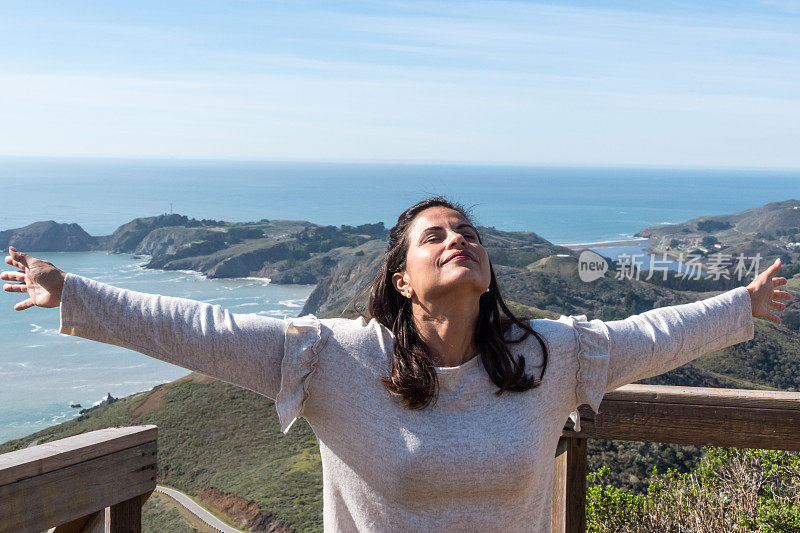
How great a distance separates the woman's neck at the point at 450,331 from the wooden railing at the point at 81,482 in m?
0.65

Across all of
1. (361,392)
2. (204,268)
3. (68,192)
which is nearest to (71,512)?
(361,392)

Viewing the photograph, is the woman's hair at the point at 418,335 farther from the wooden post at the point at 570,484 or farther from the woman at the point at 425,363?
the wooden post at the point at 570,484

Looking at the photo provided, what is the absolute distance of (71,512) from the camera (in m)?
1.39

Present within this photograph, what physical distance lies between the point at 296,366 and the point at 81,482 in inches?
18.8

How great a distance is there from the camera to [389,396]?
1495 millimetres

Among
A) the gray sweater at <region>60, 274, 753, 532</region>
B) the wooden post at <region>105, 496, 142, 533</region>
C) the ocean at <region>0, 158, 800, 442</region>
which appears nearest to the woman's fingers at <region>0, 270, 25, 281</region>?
the gray sweater at <region>60, 274, 753, 532</region>

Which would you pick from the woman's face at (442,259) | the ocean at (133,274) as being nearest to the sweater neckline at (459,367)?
the woman's face at (442,259)

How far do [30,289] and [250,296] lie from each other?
1418 inches

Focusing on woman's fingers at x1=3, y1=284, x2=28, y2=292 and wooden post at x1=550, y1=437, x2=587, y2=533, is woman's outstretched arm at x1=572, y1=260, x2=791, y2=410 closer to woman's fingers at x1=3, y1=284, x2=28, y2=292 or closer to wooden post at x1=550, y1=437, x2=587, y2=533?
wooden post at x1=550, y1=437, x2=587, y2=533

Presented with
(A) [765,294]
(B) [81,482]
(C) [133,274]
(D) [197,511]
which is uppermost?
(A) [765,294]

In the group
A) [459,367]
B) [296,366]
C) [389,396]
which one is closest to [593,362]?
[459,367]

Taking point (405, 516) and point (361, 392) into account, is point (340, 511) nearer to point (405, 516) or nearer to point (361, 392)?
point (405, 516)

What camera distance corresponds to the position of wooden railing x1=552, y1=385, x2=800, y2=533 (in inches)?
73.4

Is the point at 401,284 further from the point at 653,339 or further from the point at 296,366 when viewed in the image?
the point at 653,339
